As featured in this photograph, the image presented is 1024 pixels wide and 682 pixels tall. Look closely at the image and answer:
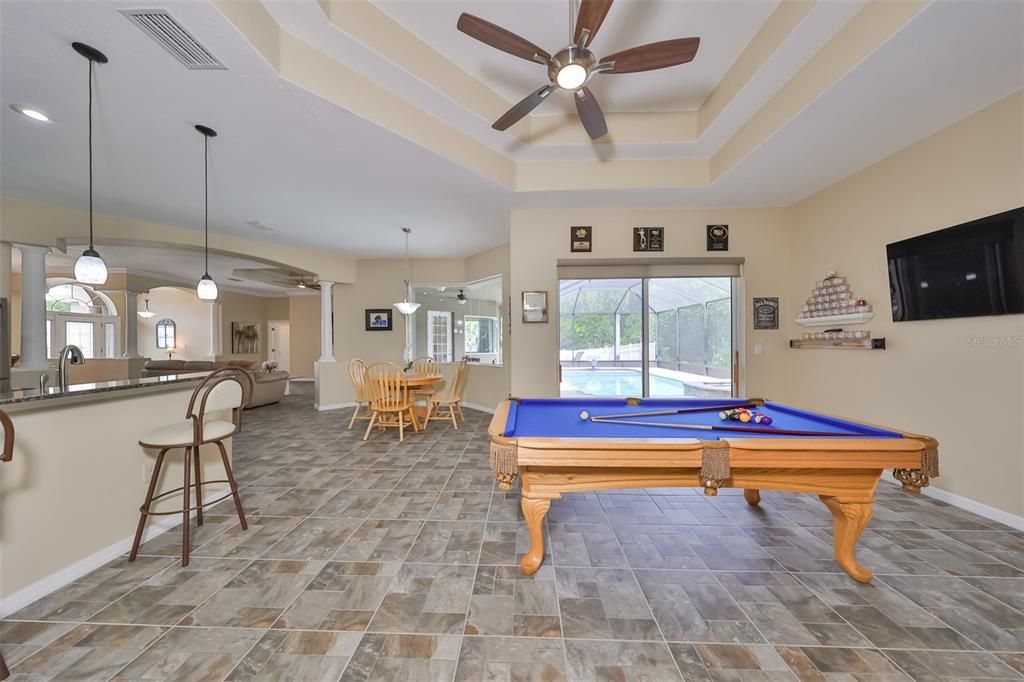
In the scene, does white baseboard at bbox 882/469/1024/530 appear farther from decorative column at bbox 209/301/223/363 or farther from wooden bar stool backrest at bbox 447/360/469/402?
decorative column at bbox 209/301/223/363

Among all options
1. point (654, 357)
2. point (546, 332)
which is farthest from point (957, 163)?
point (546, 332)

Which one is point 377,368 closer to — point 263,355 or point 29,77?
point 29,77

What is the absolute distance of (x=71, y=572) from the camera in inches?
67.9

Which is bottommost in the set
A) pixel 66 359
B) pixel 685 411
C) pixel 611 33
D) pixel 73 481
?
pixel 73 481

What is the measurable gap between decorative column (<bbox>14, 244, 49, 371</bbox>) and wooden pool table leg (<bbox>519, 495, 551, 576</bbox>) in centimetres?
560

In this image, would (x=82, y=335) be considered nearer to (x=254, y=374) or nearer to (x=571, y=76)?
(x=254, y=374)

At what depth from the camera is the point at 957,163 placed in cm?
246

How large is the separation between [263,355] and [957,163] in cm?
1401

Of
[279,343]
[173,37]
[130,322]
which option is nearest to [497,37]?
[173,37]

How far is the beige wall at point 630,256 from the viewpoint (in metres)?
3.88

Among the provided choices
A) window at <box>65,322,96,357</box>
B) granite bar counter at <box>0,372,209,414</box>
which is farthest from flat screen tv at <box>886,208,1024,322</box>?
window at <box>65,322,96,357</box>

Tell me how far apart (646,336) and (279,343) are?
1191 cm

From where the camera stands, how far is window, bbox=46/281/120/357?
752cm

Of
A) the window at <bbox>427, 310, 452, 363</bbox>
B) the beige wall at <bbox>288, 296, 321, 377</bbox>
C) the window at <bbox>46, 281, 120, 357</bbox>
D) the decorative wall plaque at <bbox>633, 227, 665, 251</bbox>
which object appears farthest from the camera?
the beige wall at <bbox>288, 296, 321, 377</bbox>
